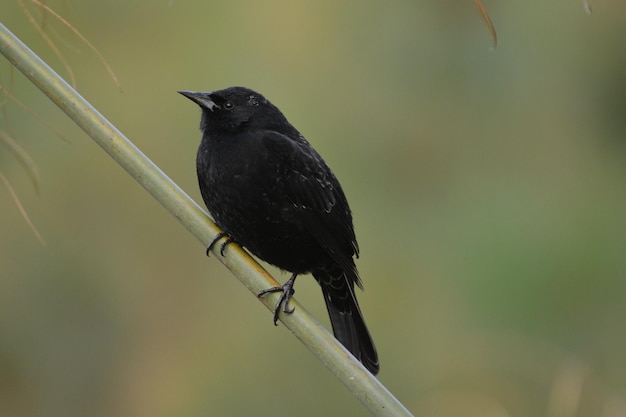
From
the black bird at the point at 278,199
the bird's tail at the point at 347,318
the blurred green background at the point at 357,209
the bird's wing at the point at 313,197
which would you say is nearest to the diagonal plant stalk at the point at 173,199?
the black bird at the point at 278,199

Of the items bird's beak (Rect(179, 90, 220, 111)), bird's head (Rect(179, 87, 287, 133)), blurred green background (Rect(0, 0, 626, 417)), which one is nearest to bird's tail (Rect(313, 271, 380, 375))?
bird's head (Rect(179, 87, 287, 133))

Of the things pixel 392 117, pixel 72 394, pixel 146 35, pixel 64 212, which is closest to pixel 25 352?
pixel 72 394

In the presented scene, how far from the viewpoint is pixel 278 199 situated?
315 centimetres

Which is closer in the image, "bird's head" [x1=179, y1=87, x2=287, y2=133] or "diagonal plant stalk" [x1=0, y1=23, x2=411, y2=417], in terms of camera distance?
"diagonal plant stalk" [x1=0, y1=23, x2=411, y2=417]

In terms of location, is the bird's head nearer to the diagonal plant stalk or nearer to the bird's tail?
the bird's tail

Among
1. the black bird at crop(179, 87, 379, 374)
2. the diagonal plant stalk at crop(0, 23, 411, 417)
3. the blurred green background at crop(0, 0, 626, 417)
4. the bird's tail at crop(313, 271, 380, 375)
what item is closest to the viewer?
the diagonal plant stalk at crop(0, 23, 411, 417)

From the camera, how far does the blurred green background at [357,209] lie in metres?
4.43

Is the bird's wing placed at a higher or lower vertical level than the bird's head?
lower

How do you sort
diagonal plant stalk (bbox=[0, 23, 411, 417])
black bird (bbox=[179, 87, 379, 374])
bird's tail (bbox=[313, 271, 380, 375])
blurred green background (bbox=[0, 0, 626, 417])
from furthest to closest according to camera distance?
blurred green background (bbox=[0, 0, 626, 417]), bird's tail (bbox=[313, 271, 380, 375]), black bird (bbox=[179, 87, 379, 374]), diagonal plant stalk (bbox=[0, 23, 411, 417])

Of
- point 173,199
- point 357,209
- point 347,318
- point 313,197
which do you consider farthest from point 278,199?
point 357,209

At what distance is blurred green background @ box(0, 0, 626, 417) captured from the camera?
4434mm

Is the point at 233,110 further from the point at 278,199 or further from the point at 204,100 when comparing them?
the point at 278,199

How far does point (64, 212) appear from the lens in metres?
4.64

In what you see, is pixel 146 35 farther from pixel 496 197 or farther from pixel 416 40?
pixel 496 197
